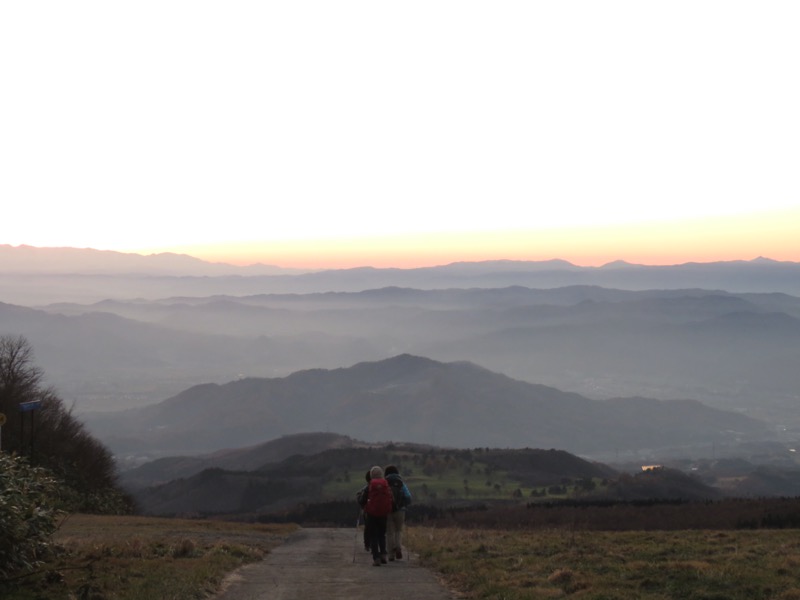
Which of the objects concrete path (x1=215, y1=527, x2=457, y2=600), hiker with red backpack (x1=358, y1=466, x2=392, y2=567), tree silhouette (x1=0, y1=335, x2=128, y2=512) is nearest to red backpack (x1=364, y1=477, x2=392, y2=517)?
hiker with red backpack (x1=358, y1=466, x2=392, y2=567)

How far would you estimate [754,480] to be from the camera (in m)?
122

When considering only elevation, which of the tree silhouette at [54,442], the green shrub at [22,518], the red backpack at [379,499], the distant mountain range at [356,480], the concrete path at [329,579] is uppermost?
the green shrub at [22,518]

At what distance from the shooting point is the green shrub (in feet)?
42.1

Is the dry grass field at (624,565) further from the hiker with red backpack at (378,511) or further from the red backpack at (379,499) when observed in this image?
the red backpack at (379,499)

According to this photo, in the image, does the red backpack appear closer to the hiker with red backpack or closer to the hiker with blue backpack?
the hiker with red backpack

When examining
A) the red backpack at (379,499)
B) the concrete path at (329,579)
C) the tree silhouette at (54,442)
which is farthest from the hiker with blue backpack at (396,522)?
the tree silhouette at (54,442)

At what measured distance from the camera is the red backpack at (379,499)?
1928 cm

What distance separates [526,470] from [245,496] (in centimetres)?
3018

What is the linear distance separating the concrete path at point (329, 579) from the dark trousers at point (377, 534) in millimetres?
329

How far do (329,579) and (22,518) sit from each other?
5.52 metres

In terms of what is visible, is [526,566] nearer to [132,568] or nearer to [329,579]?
[329,579]

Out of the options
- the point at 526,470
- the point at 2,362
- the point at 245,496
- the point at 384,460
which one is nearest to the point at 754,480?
the point at 526,470

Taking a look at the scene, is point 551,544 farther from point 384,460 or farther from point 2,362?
point 384,460

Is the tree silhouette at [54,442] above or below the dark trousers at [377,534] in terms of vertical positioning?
below
